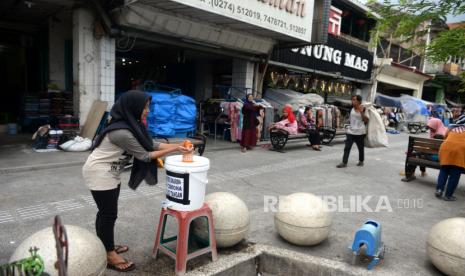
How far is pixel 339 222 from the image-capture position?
4.93 m

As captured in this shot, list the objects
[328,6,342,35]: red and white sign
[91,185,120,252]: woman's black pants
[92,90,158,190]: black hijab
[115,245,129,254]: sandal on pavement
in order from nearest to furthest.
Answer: [92,90,158,190]: black hijab < [91,185,120,252]: woman's black pants < [115,245,129,254]: sandal on pavement < [328,6,342,35]: red and white sign

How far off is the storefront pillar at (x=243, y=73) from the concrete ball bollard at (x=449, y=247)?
392 inches

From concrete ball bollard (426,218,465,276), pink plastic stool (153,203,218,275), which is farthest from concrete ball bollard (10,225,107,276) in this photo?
concrete ball bollard (426,218,465,276)

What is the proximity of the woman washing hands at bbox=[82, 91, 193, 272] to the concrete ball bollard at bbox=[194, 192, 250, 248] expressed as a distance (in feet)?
2.57

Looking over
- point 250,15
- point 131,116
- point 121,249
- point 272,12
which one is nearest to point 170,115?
A: point 250,15

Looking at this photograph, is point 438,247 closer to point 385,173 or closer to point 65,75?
point 385,173

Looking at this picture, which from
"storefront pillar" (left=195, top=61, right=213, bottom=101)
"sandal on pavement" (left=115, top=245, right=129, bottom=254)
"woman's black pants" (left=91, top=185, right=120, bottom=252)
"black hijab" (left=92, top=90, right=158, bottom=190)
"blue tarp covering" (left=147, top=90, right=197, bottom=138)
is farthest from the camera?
"storefront pillar" (left=195, top=61, right=213, bottom=101)

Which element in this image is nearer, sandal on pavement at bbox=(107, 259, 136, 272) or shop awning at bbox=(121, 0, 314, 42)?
sandal on pavement at bbox=(107, 259, 136, 272)

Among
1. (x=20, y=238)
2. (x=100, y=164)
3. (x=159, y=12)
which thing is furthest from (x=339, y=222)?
(x=159, y=12)

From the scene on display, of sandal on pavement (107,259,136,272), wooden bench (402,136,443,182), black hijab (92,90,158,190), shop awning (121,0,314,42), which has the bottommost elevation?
sandal on pavement (107,259,136,272)

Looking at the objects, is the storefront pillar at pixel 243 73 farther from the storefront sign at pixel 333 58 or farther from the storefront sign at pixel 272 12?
the storefront sign at pixel 272 12

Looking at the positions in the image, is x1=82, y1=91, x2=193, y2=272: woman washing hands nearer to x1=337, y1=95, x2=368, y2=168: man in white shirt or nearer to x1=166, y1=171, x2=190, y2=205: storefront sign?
x1=166, y1=171, x2=190, y2=205: storefront sign

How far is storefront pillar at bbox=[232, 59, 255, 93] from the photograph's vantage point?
42.3 feet

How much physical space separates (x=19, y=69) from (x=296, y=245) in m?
12.9
